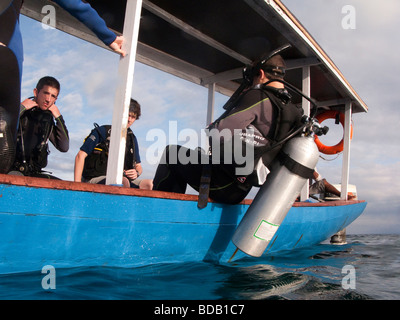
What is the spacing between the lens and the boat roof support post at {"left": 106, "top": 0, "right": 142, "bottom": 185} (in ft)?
7.71

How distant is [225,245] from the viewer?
9.78ft

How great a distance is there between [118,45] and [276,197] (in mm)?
1757

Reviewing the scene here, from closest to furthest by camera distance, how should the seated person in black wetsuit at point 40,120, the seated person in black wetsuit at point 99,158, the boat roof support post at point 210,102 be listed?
the seated person in black wetsuit at point 40,120
the seated person in black wetsuit at point 99,158
the boat roof support post at point 210,102

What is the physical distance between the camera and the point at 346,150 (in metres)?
6.34

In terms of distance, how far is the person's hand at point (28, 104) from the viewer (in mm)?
2848

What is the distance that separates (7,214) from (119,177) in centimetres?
80

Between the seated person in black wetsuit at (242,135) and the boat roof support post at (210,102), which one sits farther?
the boat roof support post at (210,102)

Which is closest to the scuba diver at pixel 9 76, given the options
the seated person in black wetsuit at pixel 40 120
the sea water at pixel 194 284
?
the sea water at pixel 194 284

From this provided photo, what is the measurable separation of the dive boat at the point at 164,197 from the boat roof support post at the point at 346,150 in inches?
9.2

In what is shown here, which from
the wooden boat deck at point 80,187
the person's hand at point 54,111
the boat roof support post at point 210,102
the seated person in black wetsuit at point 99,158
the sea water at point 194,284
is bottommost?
the sea water at point 194,284

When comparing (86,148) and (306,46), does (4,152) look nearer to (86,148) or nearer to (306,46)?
(86,148)

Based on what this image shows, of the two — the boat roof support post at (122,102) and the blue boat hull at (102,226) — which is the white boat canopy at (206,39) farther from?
the blue boat hull at (102,226)

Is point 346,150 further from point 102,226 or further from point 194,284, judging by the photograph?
point 102,226

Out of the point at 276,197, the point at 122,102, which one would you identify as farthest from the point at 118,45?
the point at 276,197
